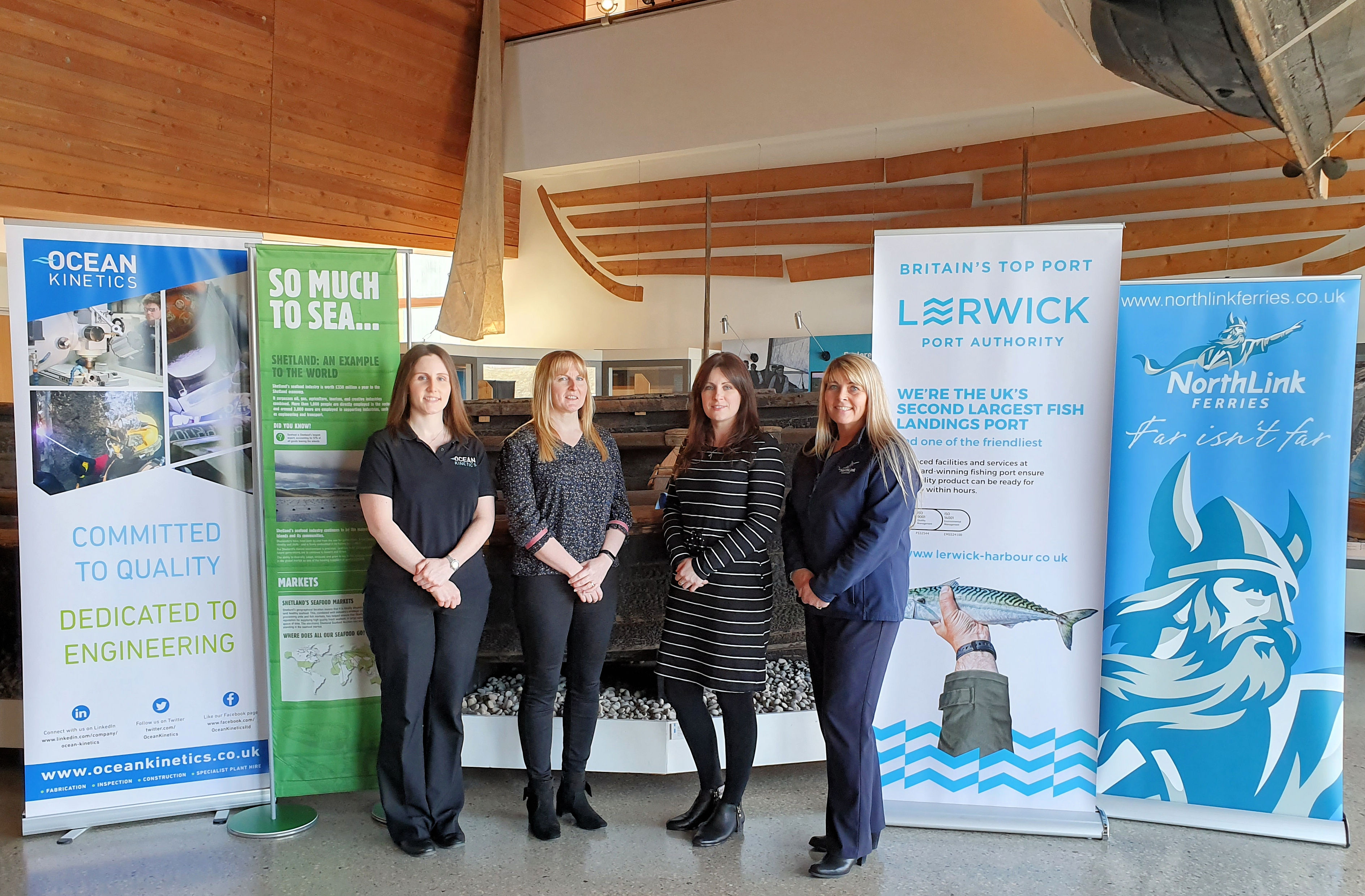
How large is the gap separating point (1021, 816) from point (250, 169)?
7105 millimetres

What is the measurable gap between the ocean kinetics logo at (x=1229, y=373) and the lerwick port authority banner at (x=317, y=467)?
8.60 ft

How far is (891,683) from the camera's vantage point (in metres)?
3.14

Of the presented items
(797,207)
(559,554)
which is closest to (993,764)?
(559,554)

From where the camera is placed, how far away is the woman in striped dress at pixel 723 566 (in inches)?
111

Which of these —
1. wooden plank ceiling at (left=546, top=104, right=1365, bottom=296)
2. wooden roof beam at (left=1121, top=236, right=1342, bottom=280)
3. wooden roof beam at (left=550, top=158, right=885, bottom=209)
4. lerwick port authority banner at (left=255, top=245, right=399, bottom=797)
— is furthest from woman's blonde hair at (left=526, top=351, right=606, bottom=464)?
wooden roof beam at (left=550, top=158, right=885, bottom=209)

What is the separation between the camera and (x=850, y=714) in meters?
2.71

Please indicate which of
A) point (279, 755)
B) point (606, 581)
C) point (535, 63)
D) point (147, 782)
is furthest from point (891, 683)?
point (535, 63)

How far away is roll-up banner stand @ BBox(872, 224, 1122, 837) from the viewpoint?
3010 millimetres

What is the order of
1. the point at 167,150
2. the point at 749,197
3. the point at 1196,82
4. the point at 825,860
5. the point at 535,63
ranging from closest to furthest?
the point at 825,860, the point at 1196,82, the point at 167,150, the point at 749,197, the point at 535,63

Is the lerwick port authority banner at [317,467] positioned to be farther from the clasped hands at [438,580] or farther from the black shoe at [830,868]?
the black shoe at [830,868]

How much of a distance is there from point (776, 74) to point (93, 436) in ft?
20.0

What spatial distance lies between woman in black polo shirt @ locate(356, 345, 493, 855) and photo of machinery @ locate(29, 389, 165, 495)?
841mm

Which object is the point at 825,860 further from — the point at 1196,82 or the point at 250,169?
the point at 250,169

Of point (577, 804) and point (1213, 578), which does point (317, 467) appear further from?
point (1213, 578)
